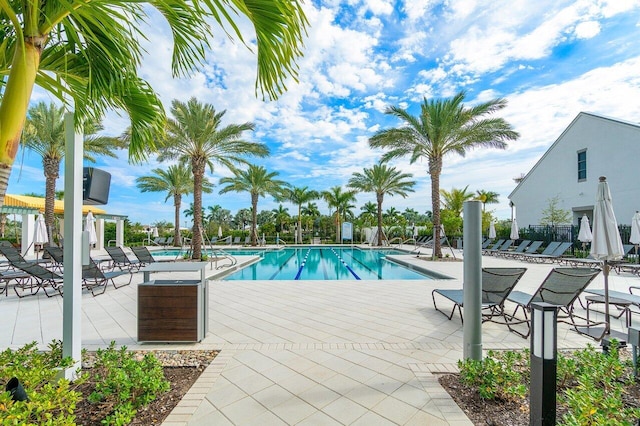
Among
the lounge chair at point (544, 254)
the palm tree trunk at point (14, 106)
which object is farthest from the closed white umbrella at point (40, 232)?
the lounge chair at point (544, 254)

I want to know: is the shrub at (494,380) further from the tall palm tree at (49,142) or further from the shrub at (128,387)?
the tall palm tree at (49,142)

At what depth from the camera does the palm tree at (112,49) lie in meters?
1.49

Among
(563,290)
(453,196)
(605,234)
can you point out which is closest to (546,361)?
(563,290)

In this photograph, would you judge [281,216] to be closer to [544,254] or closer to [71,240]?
[544,254]

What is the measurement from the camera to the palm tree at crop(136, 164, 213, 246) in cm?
2372

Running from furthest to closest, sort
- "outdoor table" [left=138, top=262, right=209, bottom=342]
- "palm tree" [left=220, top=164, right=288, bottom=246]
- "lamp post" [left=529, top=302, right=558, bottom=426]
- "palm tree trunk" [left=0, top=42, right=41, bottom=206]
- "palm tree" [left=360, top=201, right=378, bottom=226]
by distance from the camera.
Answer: "palm tree" [left=360, top=201, right=378, bottom=226], "palm tree" [left=220, top=164, right=288, bottom=246], "outdoor table" [left=138, top=262, right=209, bottom=342], "lamp post" [left=529, top=302, right=558, bottom=426], "palm tree trunk" [left=0, top=42, right=41, bottom=206]

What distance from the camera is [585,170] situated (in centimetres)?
1778

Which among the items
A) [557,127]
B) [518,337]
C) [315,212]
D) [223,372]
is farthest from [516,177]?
[223,372]

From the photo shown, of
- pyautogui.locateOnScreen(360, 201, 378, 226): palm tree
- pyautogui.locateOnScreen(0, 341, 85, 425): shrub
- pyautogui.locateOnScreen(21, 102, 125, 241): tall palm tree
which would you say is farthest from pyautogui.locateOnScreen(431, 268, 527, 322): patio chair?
pyautogui.locateOnScreen(360, 201, 378, 226): palm tree

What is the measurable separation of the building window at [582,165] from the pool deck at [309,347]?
58.2 feet

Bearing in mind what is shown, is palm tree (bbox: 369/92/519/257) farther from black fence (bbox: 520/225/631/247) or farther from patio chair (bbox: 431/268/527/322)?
patio chair (bbox: 431/268/527/322)

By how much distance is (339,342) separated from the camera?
367 centimetres

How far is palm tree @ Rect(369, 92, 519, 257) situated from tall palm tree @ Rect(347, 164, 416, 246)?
30.0 ft

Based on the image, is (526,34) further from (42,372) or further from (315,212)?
(315,212)
